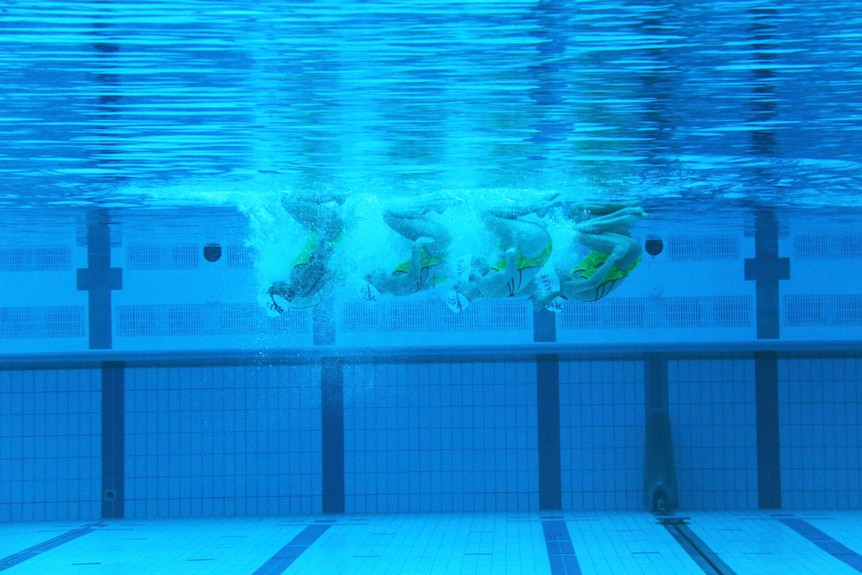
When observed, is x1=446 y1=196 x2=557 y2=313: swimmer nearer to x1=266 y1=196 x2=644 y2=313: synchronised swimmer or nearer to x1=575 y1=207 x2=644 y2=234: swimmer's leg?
x1=266 y1=196 x2=644 y2=313: synchronised swimmer

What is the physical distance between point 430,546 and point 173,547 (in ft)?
7.94

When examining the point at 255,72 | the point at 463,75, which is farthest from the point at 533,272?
the point at 255,72

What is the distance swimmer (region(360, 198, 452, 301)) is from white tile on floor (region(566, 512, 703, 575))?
2.80 m

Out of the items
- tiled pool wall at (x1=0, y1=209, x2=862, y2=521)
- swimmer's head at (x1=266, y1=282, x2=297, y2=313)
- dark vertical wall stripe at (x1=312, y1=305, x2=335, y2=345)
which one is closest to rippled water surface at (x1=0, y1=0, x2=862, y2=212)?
swimmer's head at (x1=266, y1=282, x2=297, y2=313)

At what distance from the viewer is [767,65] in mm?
3734

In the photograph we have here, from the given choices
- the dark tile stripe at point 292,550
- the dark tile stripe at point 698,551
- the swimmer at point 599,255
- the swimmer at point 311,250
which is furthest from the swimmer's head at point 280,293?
the dark tile stripe at point 698,551

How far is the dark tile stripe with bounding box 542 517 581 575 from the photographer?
6.42 meters

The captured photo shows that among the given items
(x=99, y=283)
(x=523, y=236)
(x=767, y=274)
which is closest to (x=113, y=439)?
(x=99, y=283)

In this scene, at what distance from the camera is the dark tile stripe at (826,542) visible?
6.48 meters

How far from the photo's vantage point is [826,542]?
7.03 meters

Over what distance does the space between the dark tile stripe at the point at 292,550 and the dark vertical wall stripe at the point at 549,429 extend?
2.35 m

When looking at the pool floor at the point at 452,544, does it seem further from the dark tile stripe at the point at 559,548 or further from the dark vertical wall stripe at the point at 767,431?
the dark vertical wall stripe at the point at 767,431

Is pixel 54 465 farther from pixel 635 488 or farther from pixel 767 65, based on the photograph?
pixel 767 65

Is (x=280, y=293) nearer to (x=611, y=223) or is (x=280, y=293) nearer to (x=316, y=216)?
(x=316, y=216)
